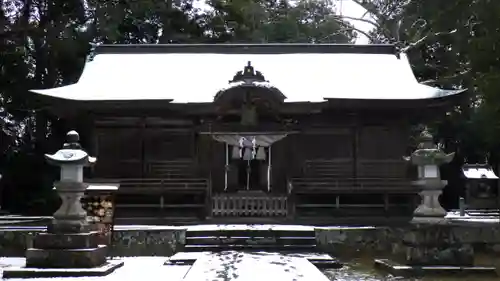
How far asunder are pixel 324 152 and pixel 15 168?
16.3m

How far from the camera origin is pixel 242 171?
1975cm

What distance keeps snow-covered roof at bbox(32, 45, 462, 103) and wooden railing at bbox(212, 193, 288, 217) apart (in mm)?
3256

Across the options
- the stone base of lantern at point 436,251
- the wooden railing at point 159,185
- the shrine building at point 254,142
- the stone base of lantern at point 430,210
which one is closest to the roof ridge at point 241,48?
the shrine building at point 254,142

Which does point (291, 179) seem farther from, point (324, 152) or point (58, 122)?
point (58, 122)

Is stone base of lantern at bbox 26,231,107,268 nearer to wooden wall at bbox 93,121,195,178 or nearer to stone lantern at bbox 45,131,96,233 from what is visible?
stone lantern at bbox 45,131,96,233

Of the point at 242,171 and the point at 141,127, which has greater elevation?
the point at 141,127

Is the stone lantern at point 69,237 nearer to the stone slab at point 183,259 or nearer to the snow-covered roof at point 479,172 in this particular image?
the stone slab at point 183,259

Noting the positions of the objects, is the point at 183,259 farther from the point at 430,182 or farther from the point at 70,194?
the point at 430,182

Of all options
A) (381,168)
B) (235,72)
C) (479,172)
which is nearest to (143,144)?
(235,72)

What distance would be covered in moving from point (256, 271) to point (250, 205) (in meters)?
9.43

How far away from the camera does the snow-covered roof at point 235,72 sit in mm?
19266

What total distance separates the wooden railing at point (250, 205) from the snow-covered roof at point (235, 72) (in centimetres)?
326

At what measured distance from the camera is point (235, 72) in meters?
21.9

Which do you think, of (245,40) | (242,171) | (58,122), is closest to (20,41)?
(58,122)
